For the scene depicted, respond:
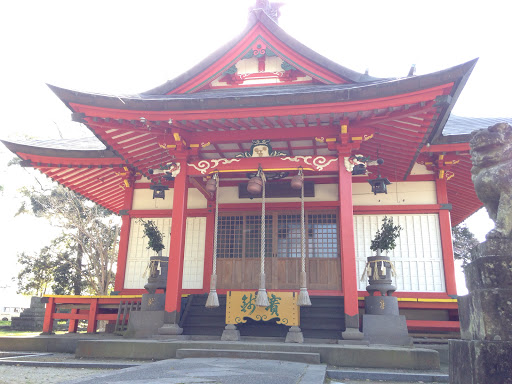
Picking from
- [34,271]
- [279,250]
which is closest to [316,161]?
[279,250]

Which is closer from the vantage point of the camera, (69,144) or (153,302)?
(153,302)

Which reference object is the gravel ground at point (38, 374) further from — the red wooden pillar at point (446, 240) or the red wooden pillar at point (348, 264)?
the red wooden pillar at point (446, 240)

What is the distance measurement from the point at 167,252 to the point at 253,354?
17.5 ft

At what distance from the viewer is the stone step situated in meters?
5.86

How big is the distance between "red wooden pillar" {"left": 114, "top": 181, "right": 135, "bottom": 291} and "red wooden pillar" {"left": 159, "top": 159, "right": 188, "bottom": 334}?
10.6 feet

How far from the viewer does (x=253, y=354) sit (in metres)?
6.00

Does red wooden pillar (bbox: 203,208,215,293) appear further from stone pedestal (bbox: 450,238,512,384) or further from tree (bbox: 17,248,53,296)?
tree (bbox: 17,248,53,296)

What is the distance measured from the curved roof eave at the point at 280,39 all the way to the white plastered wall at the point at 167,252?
3630 mm

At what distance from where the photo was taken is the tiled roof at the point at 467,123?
9.35 metres

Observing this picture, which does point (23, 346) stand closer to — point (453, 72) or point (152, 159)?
point (152, 159)

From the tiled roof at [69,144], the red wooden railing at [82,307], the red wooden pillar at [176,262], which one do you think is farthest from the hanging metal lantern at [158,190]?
the red wooden railing at [82,307]

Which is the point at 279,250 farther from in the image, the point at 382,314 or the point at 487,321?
the point at 487,321

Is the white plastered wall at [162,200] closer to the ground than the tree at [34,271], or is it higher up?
higher up

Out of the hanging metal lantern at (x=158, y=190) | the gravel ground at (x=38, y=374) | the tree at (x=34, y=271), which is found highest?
the hanging metal lantern at (x=158, y=190)
